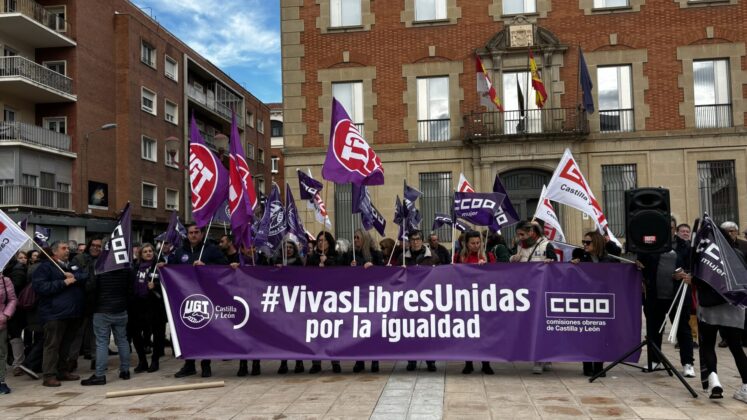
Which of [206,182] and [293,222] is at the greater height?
[206,182]

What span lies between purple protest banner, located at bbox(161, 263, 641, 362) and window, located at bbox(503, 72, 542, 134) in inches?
509

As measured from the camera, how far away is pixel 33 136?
28.6 meters

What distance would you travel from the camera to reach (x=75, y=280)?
336 inches

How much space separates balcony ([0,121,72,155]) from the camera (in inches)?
1097

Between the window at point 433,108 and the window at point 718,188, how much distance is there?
8.16 m

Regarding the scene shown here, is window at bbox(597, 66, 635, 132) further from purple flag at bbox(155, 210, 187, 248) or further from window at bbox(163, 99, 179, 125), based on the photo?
window at bbox(163, 99, 179, 125)

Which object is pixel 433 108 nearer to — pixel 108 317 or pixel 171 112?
pixel 108 317

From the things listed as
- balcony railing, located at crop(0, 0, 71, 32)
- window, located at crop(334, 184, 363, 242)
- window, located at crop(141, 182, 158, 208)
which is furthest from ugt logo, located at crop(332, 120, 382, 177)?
window, located at crop(141, 182, 158, 208)

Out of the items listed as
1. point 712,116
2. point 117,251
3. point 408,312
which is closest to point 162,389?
point 117,251

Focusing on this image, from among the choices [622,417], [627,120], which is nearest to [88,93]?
[627,120]

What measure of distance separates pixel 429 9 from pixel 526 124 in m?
5.05

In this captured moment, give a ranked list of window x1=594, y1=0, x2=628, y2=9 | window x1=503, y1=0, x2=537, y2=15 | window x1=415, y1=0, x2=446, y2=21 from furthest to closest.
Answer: window x1=415, y1=0, x2=446, y2=21, window x1=503, y1=0, x2=537, y2=15, window x1=594, y1=0, x2=628, y2=9

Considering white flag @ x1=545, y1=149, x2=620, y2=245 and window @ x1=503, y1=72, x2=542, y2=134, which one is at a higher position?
window @ x1=503, y1=72, x2=542, y2=134

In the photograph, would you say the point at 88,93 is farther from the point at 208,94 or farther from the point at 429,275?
the point at 429,275
